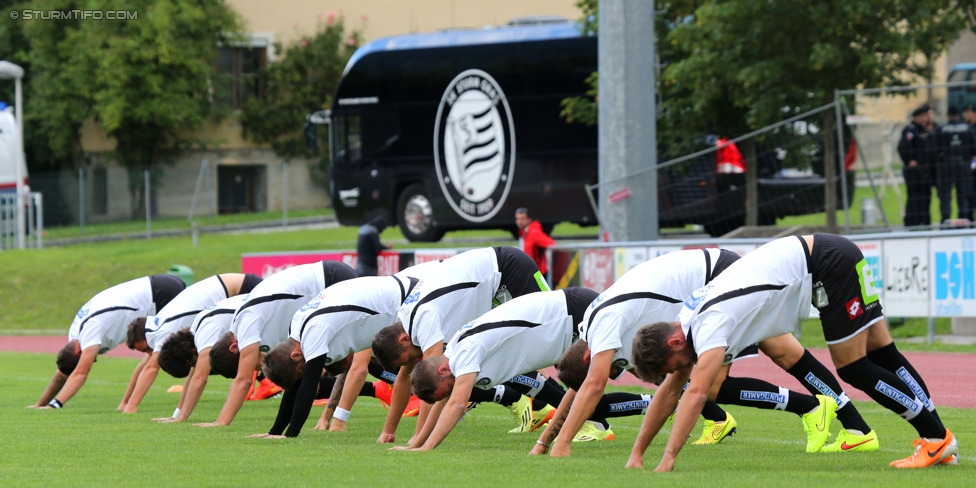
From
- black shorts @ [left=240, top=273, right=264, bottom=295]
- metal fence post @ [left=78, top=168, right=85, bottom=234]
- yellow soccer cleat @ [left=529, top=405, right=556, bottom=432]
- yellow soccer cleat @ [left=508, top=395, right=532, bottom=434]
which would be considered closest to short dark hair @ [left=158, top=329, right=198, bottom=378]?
black shorts @ [left=240, top=273, right=264, bottom=295]

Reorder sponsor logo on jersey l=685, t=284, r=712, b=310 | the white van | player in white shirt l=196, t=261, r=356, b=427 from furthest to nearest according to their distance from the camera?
1. the white van
2. player in white shirt l=196, t=261, r=356, b=427
3. sponsor logo on jersey l=685, t=284, r=712, b=310

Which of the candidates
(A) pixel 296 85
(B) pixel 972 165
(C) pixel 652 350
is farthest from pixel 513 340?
(A) pixel 296 85

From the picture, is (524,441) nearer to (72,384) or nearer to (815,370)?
(815,370)

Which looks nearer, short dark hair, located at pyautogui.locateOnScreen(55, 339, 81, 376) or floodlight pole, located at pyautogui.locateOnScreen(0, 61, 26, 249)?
short dark hair, located at pyautogui.locateOnScreen(55, 339, 81, 376)

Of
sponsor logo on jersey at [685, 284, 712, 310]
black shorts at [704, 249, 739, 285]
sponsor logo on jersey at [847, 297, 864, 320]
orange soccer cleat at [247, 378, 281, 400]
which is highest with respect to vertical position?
black shorts at [704, 249, 739, 285]

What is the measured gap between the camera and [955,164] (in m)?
17.8

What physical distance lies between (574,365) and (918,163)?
35.1 ft

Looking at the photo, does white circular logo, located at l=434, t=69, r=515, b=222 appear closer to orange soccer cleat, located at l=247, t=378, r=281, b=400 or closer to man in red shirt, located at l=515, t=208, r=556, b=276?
man in red shirt, located at l=515, t=208, r=556, b=276

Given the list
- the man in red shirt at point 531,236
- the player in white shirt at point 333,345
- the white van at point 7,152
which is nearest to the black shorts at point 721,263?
the player in white shirt at point 333,345

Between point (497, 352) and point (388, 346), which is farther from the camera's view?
point (388, 346)

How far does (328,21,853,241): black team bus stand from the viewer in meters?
26.9

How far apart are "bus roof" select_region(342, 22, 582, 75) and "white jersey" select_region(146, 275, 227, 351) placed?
571 inches

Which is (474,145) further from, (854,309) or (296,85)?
(854,309)

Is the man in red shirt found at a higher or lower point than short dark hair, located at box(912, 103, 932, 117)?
lower
